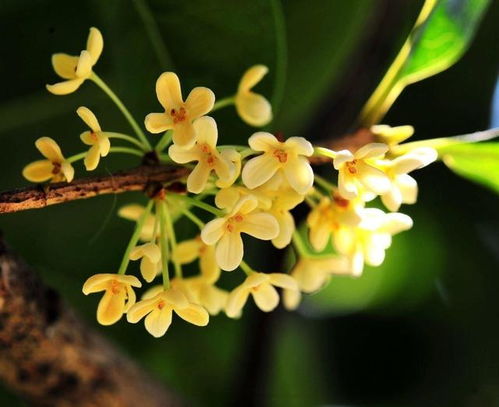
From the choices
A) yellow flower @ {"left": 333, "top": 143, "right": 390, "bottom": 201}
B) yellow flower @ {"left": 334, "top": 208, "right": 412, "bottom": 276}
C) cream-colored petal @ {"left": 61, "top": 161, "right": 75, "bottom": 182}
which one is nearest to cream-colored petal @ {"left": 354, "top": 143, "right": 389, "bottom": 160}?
yellow flower @ {"left": 333, "top": 143, "right": 390, "bottom": 201}

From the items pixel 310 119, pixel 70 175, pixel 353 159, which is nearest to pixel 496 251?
pixel 310 119

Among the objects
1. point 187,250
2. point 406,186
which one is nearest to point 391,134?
point 406,186

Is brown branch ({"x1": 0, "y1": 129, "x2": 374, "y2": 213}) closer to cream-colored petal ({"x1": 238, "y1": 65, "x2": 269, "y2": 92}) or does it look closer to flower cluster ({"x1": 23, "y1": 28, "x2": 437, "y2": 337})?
flower cluster ({"x1": 23, "y1": 28, "x2": 437, "y2": 337})

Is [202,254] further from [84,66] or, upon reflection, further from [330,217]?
[84,66]

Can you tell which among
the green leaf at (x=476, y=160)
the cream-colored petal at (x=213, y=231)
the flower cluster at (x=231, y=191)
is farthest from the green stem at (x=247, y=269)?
the green leaf at (x=476, y=160)

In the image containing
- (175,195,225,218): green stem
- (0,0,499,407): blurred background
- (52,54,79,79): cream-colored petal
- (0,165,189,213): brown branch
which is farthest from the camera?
(0,0,499,407): blurred background

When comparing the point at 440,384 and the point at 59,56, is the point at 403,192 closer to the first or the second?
the point at 59,56
